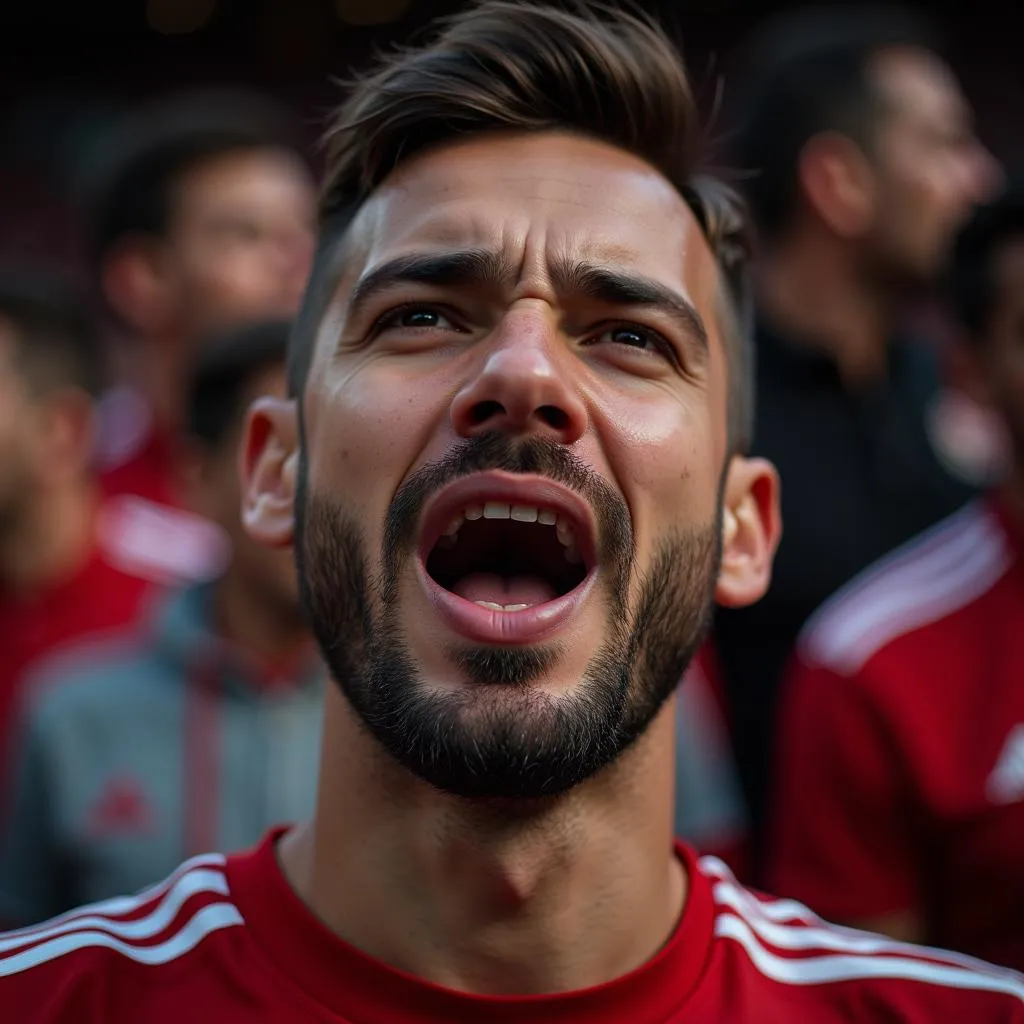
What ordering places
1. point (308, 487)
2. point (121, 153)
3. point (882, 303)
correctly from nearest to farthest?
point (308, 487), point (882, 303), point (121, 153)

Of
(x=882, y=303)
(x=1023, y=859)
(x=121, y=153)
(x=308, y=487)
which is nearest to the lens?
(x=308, y=487)

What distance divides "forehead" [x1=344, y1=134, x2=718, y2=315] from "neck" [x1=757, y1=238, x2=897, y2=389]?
7.51 ft

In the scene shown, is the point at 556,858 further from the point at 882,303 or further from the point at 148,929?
the point at 882,303

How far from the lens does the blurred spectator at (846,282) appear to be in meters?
4.00

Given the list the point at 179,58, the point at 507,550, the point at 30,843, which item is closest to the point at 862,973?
the point at 507,550

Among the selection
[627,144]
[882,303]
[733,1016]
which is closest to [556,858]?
[733,1016]

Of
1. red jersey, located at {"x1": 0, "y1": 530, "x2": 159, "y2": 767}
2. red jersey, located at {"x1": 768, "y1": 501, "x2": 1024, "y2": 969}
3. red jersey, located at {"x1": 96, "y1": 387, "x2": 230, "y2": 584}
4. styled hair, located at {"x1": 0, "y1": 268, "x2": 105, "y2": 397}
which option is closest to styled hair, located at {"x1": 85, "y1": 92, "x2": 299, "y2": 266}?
styled hair, located at {"x1": 0, "y1": 268, "x2": 105, "y2": 397}

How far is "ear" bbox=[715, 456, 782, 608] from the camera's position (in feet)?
7.63

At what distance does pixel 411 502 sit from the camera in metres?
1.99

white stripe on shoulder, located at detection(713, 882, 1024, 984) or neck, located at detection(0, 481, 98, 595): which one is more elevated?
white stripe on shoulder, located at detection(713, 882, 1024, 984)

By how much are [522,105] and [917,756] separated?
1.61m

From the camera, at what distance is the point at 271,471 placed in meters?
2.38

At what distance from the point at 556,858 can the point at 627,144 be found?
107 cm

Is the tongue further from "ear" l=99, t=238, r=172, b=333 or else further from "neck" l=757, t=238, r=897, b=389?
"ear" l=99, t=238, r=172, b=333
